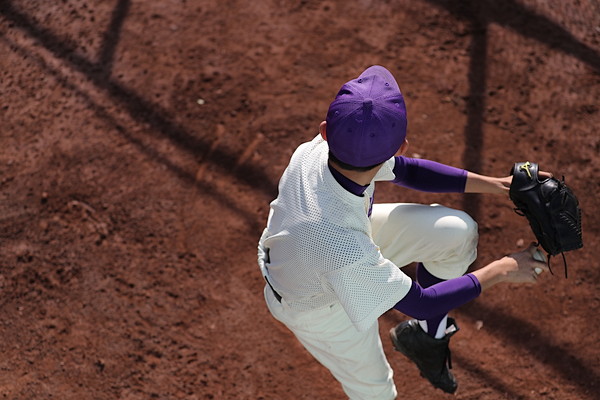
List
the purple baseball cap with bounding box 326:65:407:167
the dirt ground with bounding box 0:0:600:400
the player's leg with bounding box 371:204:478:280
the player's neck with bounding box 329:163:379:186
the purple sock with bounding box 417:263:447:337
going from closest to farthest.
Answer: the purple baseball cap with bounding box 326:65:407:167, the player's neck with bounding box 329:163:379:186, the player's leg with bounding box 371:204:478:280, the purple sock with bounding box 417:263:447:337, the dirt ground with bounding box 0:0:600:400

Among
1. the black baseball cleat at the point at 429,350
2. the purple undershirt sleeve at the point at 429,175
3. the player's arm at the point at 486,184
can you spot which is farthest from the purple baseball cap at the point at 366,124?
the black baseball cleat at the point at 429,350

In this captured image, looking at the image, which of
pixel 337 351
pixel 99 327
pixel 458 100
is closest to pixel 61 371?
pixel 99 327

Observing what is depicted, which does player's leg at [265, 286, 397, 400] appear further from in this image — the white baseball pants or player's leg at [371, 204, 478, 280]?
player's leg at [371, 204, 478, 280]

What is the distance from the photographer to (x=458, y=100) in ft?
15.2

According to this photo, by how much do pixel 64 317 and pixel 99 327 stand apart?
0.74ft

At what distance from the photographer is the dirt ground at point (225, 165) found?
3658 millimetres

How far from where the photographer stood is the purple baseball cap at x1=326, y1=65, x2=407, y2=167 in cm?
217

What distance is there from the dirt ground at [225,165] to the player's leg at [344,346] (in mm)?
718

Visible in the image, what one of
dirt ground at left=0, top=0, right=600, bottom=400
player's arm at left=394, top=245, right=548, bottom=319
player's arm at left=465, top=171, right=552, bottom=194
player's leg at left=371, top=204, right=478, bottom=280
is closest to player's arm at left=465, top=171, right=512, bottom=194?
player's arm at left=465, top=171, right=552, bottom=194

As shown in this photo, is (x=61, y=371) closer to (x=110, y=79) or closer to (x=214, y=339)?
(x=214, y=339)

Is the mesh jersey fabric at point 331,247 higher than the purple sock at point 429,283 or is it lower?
higher

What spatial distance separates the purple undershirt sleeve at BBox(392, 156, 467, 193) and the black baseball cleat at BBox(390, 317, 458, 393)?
0.72 meters

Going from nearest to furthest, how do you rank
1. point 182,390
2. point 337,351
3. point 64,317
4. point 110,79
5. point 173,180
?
point 337,351 < point 182,390 < point 64,317 < point 173,180 < point 110,79

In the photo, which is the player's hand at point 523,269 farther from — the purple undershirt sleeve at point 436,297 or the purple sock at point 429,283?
the purple sock at point 429,283
